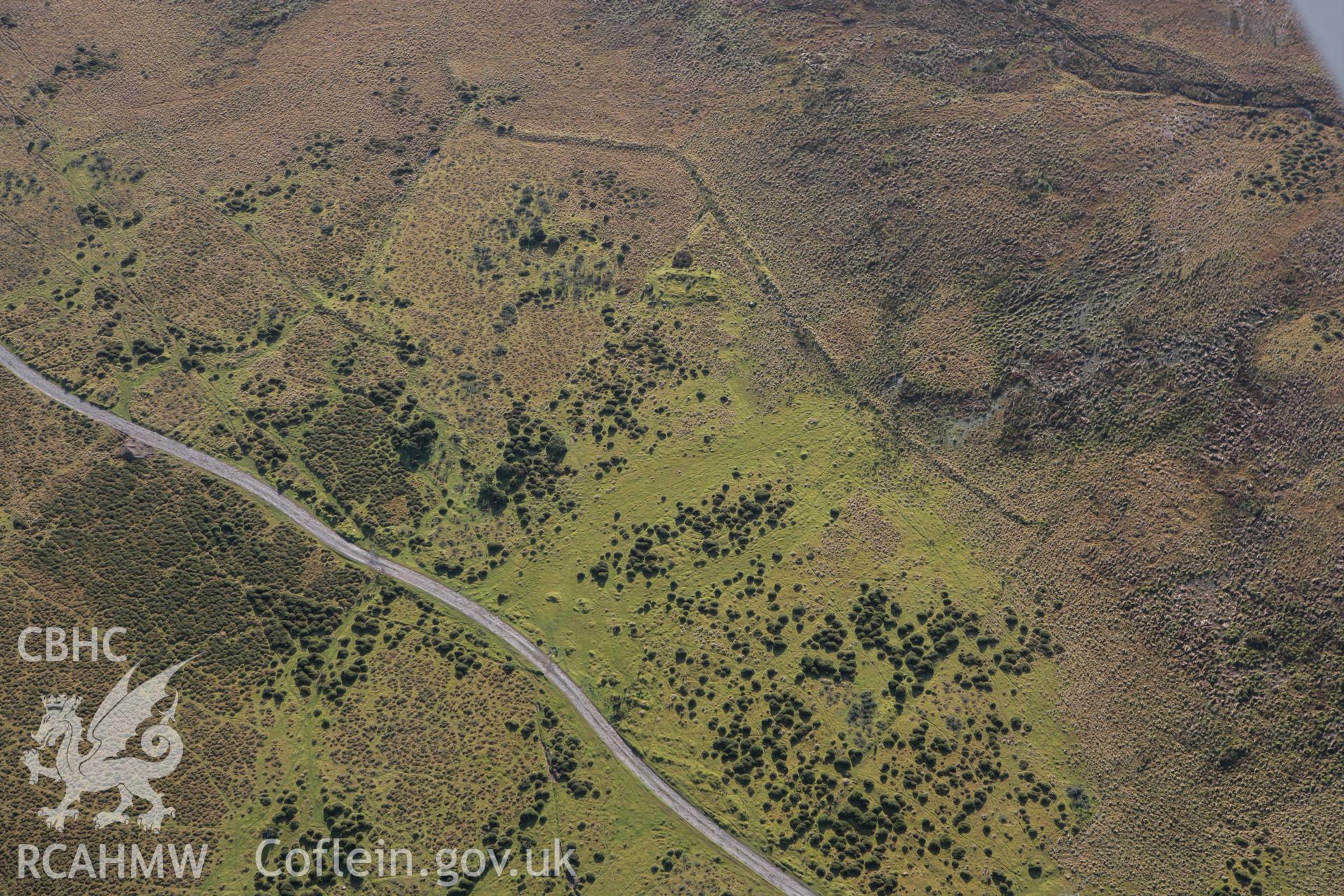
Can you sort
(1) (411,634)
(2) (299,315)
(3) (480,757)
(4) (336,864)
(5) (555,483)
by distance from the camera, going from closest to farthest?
(4) (336,864) < (3) (480,757) < (1) (411,634) < (5) (555,483) < (2) (299,315)

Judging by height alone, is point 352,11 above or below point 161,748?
above

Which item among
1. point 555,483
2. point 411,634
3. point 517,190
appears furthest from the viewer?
point 517,190

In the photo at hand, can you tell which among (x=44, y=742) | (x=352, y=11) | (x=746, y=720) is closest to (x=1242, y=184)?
(x=746, y=720)

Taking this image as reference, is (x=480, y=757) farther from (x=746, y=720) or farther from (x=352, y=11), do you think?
(x=352, y=11)

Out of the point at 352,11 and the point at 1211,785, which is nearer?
the point at 1211,785

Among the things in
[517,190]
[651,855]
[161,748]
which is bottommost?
[651,855]

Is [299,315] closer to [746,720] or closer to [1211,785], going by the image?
[746,720]

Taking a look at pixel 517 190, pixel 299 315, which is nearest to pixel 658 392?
pixel 517 190
